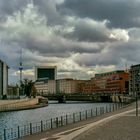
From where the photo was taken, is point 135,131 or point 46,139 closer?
Answer: point 46,139

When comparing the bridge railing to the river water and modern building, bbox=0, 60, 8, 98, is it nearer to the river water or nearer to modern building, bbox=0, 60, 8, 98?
the river water

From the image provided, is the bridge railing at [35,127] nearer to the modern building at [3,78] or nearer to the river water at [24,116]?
the river water at [24,116]

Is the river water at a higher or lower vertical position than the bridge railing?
lower

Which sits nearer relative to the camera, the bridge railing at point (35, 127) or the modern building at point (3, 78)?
the bridge railing at point (35, 127)

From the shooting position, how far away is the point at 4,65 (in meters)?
187

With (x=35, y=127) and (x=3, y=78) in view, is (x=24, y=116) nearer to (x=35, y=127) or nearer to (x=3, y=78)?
(x=35, y=127)

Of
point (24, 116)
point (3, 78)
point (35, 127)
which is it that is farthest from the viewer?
point (3, 78)

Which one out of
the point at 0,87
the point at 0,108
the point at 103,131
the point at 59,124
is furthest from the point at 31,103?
the point at 103,131

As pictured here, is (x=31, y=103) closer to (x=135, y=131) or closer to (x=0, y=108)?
(x=0, y=108)

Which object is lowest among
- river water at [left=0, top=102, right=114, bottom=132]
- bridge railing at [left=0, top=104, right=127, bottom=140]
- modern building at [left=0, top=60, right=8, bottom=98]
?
river water at [left=0, top=102, right=114, bottom=132]

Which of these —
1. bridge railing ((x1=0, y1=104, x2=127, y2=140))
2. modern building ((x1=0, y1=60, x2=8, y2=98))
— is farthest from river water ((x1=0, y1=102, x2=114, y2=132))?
modern building ((x1=0, y1=60, x2=8, y2=98))

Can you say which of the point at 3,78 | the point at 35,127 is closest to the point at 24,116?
the point at 35,127

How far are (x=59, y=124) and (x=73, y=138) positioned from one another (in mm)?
17893

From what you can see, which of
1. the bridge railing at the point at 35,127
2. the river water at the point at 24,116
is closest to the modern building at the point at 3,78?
the river water at the point at 24,116
